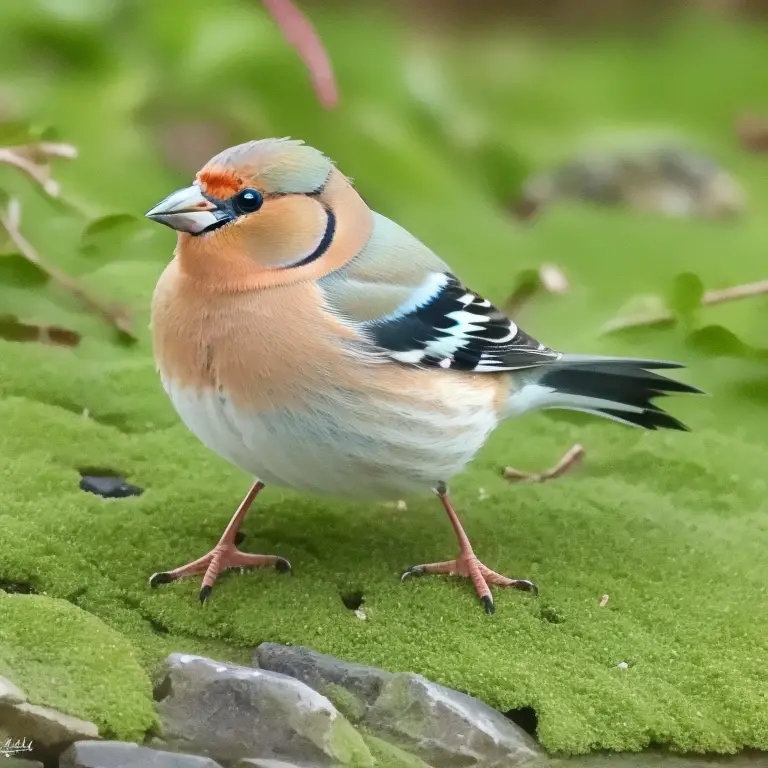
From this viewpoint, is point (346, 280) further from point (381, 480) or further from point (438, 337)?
point (381, 480)

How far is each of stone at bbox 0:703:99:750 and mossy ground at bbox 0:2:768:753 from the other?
0.14 feet

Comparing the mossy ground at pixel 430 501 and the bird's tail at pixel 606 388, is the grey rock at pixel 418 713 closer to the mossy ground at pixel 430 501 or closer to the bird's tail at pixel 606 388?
the mossy ground at pixel 430 501

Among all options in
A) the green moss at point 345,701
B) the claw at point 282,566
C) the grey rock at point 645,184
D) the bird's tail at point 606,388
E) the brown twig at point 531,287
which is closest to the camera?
the green moss at point 345,701

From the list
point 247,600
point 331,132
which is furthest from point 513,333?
point 331,132

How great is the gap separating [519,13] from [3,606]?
7.79 metres

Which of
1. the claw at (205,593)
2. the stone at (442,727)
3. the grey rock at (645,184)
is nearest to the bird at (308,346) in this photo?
the claw at (205,593)

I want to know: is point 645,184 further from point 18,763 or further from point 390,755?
point 18,763

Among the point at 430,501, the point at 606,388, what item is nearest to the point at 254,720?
the point at 430,501

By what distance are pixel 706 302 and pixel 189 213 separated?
1752mm

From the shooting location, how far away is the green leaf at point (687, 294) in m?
2.96

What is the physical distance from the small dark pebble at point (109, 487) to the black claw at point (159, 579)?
1.03 ft

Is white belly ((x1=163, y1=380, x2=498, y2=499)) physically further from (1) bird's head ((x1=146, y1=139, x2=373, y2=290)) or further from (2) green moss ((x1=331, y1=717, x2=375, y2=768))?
(2) green moss ((x1=331, y1=717, x2=375, y2=768))

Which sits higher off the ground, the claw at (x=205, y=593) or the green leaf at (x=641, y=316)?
the green leaf at (x=641, y=316)

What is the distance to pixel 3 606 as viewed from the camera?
1.74 meters
